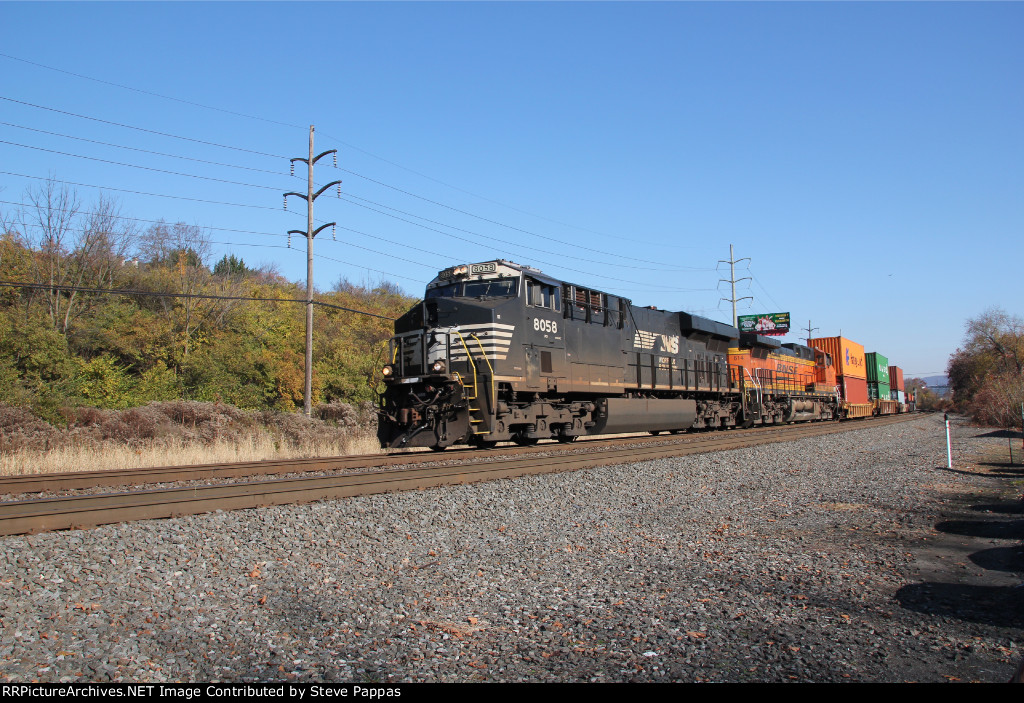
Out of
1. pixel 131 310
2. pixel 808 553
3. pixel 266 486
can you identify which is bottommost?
pixel 808 553

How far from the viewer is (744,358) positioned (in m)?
26.3

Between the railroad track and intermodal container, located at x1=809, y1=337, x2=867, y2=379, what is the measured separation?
2666 centimetres

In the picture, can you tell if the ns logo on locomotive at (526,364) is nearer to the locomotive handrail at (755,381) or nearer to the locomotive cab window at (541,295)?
the locomotive cab window at (541,295)

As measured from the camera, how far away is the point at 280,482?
8.14 meters

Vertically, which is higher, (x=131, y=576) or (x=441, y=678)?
(x=131, y=576)

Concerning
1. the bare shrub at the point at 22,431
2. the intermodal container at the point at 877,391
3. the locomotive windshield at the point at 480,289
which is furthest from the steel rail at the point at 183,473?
the intermodal container at the point at 877,391

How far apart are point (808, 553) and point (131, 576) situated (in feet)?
18.2

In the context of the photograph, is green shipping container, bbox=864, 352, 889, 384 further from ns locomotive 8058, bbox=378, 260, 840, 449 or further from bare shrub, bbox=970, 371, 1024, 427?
ns locomotive 8058, bbox=378, 260, 840, 449

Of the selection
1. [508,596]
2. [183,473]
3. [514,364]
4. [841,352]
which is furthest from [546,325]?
[841,352]

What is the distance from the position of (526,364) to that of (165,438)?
995cm

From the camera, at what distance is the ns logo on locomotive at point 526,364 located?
13133mm

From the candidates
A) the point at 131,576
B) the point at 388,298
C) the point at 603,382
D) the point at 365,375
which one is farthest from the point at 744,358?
the point at 388,298

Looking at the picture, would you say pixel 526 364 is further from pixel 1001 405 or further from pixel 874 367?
pixel 874 367

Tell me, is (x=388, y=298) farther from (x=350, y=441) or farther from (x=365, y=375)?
(x=350, y=441)
